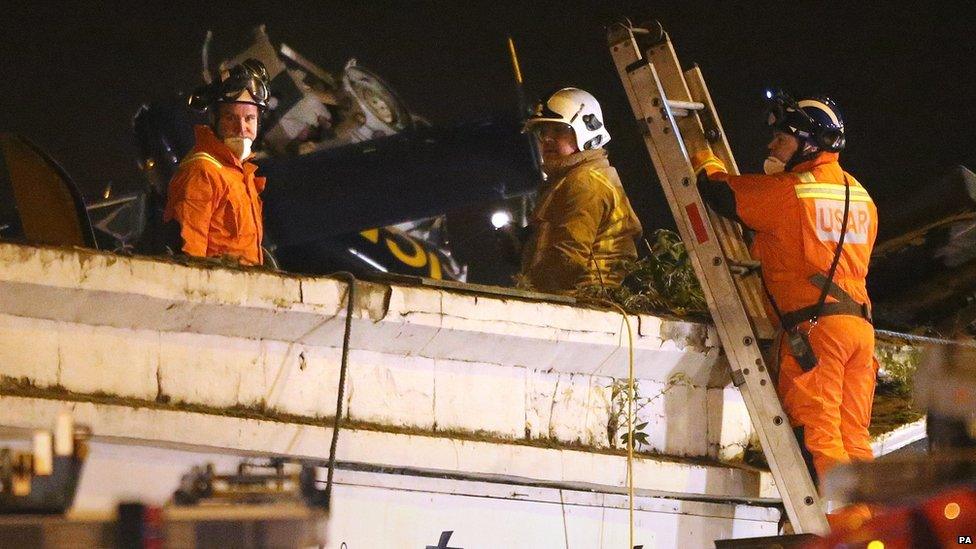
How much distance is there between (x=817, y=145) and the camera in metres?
6.36

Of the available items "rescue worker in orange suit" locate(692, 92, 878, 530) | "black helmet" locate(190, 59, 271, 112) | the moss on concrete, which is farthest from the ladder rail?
"black helmet" locate(190, 59, 271, 112)

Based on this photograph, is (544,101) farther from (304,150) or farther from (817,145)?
(304,150)

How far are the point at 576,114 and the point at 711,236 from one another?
1652mm

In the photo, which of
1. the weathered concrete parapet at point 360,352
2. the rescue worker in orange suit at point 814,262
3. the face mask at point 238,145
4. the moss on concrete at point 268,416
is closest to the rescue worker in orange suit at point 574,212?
the rescue worker in orange suit at point 814,262

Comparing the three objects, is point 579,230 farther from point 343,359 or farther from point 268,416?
point 268,416

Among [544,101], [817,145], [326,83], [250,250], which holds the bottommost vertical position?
[250,250]

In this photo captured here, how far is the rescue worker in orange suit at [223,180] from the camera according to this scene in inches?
247

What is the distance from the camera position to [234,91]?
6723 mm

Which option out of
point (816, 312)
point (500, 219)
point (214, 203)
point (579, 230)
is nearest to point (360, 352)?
point (214, 203)

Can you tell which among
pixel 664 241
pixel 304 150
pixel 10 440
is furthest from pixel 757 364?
pixel 304 150

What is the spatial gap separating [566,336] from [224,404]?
1.42m

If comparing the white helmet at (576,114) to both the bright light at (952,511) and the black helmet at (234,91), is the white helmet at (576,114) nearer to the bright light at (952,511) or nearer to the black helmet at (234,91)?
the black helmet at (234,91)

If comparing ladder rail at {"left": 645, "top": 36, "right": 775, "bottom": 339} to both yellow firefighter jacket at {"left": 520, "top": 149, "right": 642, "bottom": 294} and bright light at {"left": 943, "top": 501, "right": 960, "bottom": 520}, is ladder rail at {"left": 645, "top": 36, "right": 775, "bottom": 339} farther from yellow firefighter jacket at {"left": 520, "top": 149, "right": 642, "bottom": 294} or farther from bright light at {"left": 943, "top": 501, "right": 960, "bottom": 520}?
bright light at {"left": 943, "top": 501, "right": 960, "bottom": 520}

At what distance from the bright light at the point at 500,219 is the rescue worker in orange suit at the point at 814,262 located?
1.89 meters
